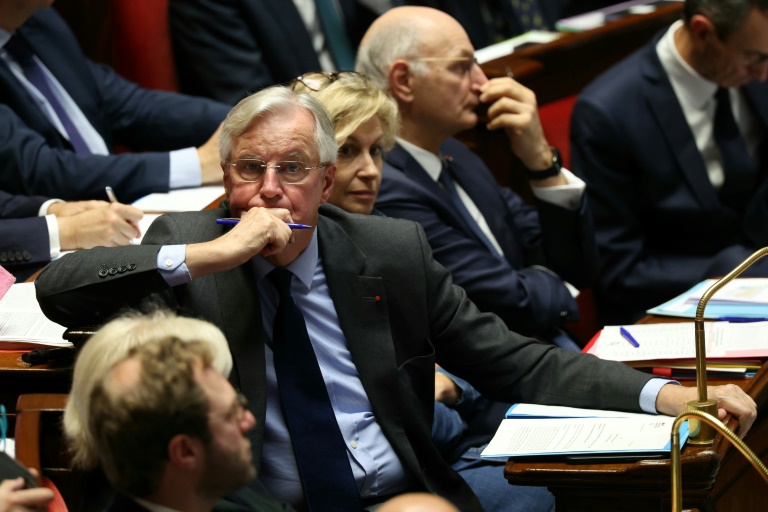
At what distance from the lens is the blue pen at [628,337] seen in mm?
2525

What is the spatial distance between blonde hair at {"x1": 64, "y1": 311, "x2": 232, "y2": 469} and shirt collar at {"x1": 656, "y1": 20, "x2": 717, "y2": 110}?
8.10ft

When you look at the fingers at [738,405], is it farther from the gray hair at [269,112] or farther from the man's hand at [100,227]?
the man's hand at [100,227]

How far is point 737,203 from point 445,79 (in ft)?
3.73

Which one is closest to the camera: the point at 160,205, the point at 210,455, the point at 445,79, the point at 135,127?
the point at 210,455

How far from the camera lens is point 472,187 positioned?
3.26m

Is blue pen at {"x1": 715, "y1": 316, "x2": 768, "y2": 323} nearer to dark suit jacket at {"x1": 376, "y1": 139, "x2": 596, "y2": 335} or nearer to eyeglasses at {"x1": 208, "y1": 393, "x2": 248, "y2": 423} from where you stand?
dark suit jacket at {"x1": 376, "y1": 139, "x2": 596, "y2": 335}

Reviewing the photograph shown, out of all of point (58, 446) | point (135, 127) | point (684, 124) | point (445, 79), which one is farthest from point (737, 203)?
point (58, 446)

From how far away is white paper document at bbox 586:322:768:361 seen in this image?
95.7 inches

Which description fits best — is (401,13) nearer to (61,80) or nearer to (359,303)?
(61,80)

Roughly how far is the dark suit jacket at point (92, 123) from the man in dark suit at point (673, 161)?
117cm

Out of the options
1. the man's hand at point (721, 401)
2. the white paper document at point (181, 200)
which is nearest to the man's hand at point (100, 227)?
the white paper document at point (181, 200)

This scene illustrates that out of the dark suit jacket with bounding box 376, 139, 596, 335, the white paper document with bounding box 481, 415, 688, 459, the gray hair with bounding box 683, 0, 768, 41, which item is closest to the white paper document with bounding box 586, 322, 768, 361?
the white paper document with bounding box 481, 415, 688, 459

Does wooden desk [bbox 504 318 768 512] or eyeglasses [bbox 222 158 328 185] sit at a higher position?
eyeglasses [bbox 222 158 328 185]

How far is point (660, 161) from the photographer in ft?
11.9
